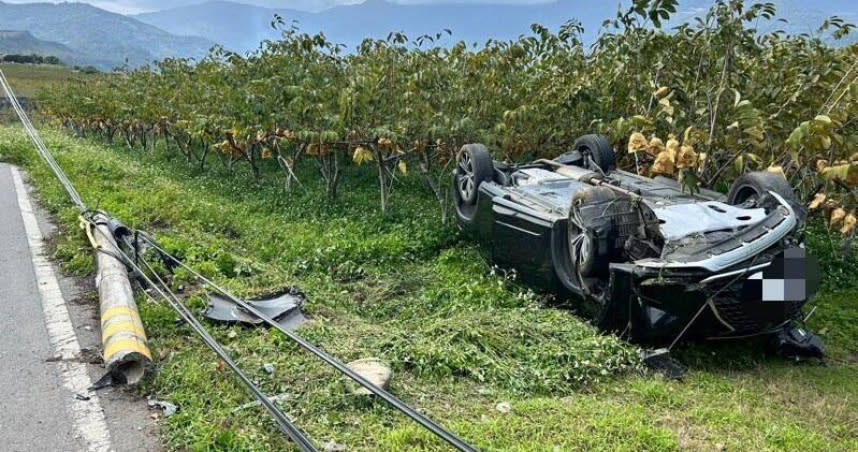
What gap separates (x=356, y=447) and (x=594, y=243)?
245cm

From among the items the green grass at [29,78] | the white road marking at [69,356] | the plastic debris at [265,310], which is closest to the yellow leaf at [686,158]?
the plastic debris at [265,310]

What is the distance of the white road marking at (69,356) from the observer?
3430mm

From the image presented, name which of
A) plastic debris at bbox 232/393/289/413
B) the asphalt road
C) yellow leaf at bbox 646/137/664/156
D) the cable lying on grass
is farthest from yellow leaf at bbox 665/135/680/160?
the asphalt road

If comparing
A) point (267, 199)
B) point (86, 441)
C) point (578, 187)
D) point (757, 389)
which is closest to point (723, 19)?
point (578, 187)

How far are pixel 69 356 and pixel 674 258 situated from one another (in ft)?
13.6

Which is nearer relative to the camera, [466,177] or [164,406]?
[164,406]

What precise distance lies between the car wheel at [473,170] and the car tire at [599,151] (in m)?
1.45

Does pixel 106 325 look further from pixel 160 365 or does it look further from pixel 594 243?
pixel 594 243

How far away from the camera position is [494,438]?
3367 millimetres

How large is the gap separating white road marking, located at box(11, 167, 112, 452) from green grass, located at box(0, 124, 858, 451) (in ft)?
0.95

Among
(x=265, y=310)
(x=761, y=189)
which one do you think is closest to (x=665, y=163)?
(x=761, y=189)

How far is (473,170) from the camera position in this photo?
7219 mm

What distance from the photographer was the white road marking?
3.43 m

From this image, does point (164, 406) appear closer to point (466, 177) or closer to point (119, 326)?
point (119, 326)
